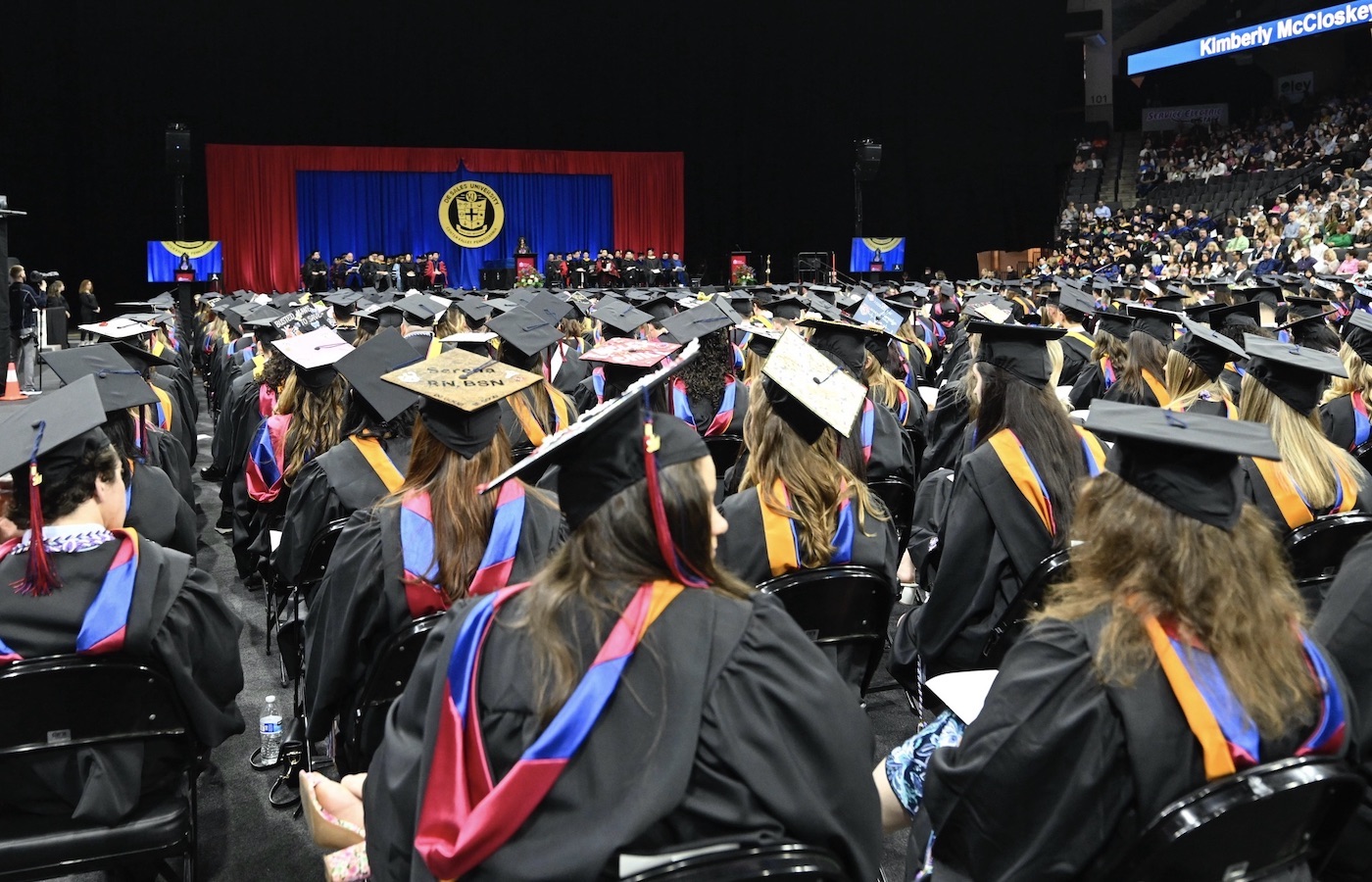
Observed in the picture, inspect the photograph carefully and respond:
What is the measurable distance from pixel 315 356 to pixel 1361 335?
510 centimetres

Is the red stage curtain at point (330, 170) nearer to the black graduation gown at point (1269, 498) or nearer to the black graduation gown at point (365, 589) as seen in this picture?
the black graduation gown at point (365, 589)

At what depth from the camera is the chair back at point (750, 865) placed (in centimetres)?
140

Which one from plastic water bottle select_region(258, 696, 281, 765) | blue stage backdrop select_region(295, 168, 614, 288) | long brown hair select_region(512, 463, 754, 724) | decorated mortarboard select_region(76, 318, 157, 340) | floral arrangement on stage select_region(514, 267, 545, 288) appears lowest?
plastic water bottle select_region(258, 696, 281, 765)

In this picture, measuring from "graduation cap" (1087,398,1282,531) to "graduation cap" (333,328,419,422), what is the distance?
2.29m

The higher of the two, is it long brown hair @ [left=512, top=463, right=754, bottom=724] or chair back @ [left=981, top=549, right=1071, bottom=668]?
long brown hair @ [left=512, top=463, right=754, bottom=724]

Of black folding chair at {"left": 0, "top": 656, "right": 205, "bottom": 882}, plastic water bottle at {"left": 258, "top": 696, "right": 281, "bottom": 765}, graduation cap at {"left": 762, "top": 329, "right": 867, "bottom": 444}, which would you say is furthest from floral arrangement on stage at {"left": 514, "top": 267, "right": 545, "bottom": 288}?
black folding chair at {"left": 0, "top": 656, "right": 205, "bottom": 882}

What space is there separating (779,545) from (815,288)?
8.83m

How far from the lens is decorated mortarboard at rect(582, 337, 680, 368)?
4723 mm

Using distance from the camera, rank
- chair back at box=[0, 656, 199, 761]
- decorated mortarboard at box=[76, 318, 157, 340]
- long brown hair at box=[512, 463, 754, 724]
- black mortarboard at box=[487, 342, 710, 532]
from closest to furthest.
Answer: long brown hair at box=[512, 463, 754, 724] < black mortarboard at box=[487, 342, 710, 532] < chair back at box=[0, 656, 199, 761] < decorated mortarboard at box=[76, 318, 157, 340]

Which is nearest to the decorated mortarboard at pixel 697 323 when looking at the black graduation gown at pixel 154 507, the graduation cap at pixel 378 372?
the graduation cap at pixel 378 372

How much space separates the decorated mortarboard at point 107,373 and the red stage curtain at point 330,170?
20840 mm

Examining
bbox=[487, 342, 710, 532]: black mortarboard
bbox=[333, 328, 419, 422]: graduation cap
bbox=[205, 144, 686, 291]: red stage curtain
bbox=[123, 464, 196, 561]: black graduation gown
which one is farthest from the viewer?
bbox=[205, 144, 686, 291]: red stage curtain

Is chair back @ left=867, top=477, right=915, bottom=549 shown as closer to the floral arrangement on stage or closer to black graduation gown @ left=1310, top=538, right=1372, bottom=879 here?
black graduation gown @ left=1310, top=538, right=1372, bottom=879

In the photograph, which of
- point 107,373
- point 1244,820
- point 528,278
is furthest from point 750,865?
point 528,278
